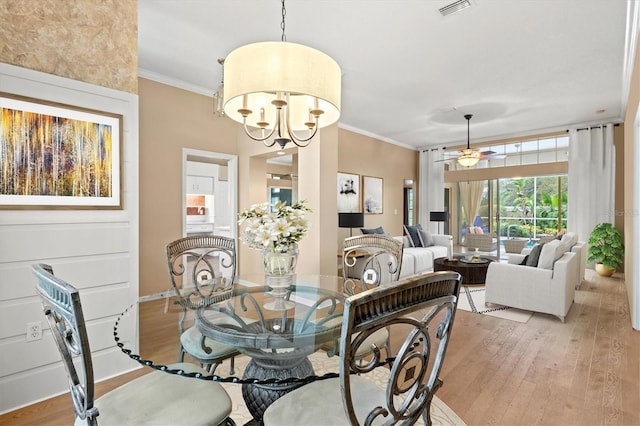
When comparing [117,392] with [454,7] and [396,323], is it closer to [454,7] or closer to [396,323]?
[396,323]

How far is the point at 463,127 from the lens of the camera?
6770mm

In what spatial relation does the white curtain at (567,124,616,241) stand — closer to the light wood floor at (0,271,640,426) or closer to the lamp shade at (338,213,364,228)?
the light wood floor at (0,271,640,426)

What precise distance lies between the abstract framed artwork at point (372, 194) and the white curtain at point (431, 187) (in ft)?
5.19

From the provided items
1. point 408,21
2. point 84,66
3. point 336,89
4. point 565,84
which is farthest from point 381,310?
point 565,84

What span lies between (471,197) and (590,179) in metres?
3.06

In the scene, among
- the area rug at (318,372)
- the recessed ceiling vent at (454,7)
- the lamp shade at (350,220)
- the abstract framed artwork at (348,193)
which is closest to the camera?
the area rug at (318,372)

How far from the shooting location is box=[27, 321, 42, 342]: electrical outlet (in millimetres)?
2055

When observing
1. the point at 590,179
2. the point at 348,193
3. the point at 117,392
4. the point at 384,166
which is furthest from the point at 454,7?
the point at 590,179

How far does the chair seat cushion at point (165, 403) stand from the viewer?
1162mm

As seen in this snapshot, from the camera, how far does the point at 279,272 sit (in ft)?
7.08

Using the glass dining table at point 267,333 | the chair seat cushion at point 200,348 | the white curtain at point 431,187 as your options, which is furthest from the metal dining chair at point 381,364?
the white curtain at point 431,187

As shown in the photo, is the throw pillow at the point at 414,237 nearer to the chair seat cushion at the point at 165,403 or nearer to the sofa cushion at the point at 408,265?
the sofa cushion at the point at 408,265

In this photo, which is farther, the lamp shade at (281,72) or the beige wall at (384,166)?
the beige wall at (384,166)

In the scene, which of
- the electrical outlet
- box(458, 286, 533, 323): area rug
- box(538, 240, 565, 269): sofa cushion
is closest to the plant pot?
box(538, 240, 565, 269): sofa cushion
